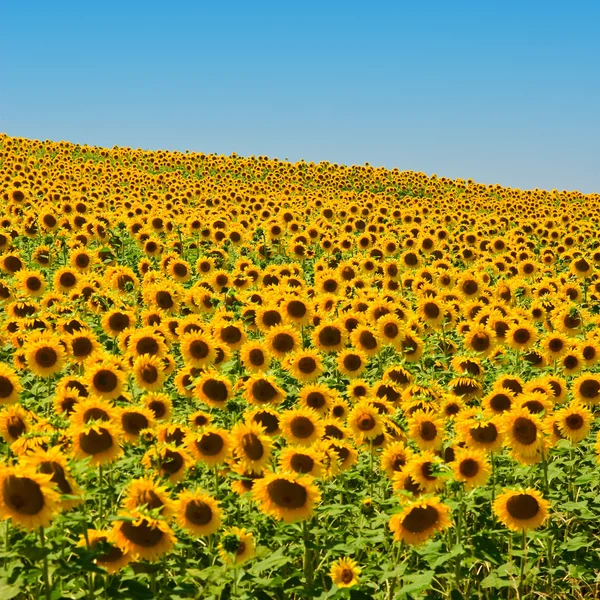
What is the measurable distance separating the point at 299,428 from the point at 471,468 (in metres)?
1.53

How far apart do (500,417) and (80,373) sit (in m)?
5.15

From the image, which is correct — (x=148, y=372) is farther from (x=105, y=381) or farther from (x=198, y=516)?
(x=198, y=516)

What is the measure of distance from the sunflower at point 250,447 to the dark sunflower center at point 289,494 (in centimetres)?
76

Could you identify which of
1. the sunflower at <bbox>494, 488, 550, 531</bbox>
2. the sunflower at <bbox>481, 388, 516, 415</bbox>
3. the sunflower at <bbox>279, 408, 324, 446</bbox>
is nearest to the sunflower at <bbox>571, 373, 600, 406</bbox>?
the sunflower at <bbox>481, 388, 516, 415</bbox>

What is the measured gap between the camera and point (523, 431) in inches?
269

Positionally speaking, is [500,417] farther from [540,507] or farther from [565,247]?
[565,247]

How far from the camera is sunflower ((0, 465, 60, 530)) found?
14.1 feet

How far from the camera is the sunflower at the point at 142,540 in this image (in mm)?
4934

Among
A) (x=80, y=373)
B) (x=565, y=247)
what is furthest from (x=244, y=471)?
(x=565, y=247)

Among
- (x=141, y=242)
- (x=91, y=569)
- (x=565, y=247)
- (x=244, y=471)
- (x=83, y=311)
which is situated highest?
(x=565, y=247)

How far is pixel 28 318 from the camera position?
28.8ft

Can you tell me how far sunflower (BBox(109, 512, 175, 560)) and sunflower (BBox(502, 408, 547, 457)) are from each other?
11.3 feet

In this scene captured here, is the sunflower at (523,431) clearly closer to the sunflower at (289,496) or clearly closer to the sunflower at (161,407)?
the sunflower at (289,496)

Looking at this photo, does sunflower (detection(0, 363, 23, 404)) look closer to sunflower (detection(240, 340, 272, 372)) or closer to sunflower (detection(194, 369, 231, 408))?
sunflower (detection(194, 369, 231, 408))
